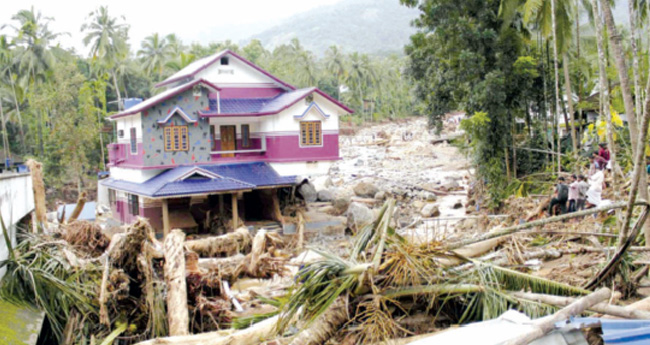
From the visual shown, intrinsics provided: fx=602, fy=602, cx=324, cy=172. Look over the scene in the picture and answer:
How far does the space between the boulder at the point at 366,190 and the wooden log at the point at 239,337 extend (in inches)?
1080

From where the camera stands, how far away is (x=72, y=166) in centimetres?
4153

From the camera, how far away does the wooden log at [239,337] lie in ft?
21.4

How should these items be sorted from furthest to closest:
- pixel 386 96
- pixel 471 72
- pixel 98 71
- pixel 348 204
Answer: pixel 386 96 < pixel 98 71 < pixel 348 204 < pixel 471 72

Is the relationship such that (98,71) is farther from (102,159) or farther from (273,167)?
(273,167)

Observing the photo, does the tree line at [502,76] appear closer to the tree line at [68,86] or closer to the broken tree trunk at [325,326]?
the tree line at [68,86]

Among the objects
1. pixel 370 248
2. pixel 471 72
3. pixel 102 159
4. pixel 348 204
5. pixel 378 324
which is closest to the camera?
pixel 378 324

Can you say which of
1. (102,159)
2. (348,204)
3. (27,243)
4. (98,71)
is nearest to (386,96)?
(98,71)

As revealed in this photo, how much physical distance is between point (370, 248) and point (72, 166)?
39082 mm

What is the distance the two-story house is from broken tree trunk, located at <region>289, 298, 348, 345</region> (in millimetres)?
17509

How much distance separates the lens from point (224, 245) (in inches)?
674

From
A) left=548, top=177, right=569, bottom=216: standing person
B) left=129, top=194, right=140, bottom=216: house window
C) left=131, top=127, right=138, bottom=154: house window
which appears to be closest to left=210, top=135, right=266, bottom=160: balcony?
left=131, top=127, right=138, bottom=154: house window

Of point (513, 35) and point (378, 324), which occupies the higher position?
point (513, 35)


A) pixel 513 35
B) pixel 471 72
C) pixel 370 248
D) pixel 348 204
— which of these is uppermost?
pixel 513 35

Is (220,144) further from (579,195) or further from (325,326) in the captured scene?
(325,326)
